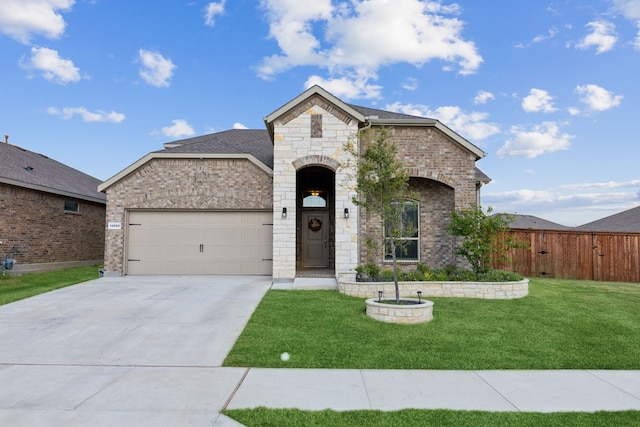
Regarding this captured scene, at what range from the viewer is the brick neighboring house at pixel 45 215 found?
13461 millimetres

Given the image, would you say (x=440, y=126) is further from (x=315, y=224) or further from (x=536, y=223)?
(x=536, y=223)

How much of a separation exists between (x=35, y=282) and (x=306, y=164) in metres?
9.77

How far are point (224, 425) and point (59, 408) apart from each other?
5.83 feet

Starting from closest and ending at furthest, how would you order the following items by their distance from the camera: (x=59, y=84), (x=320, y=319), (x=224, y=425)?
1. (x=224, y=425)
2. (x=320, y=319)
3. (x=59, y=84)

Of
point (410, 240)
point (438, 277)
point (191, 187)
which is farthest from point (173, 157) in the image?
point (438, 277)

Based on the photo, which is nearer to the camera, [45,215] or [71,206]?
[45,215]

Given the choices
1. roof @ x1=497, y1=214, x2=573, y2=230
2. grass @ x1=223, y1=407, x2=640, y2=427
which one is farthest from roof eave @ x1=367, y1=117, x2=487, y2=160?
roof @ x1=497, y1=214, x2=573, y2=230

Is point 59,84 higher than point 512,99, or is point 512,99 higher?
point 59,84

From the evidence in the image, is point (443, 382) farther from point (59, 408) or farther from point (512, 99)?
point (512, 99)

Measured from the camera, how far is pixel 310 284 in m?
10.4

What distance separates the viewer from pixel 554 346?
594 cm

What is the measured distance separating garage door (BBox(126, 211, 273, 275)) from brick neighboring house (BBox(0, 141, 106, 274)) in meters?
4.49

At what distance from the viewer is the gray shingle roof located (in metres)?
13.3

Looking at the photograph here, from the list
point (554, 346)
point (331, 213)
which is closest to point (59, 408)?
point (554, 346)
